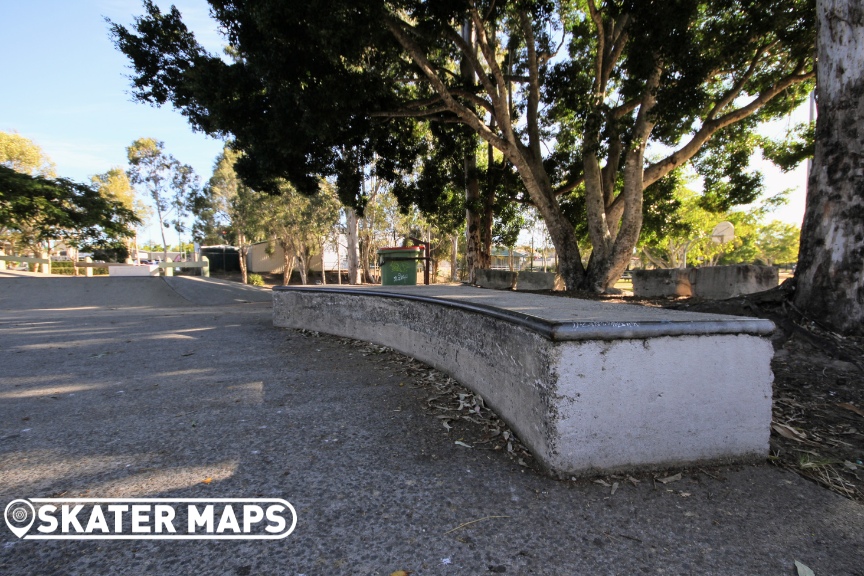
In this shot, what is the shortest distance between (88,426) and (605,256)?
989cm

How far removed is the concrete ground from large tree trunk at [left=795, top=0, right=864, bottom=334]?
3.32 meters

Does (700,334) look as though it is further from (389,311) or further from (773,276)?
(773,276)

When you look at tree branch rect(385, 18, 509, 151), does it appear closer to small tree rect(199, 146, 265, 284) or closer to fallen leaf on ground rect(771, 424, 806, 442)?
fallen leaf on ground rect(771, 424, 806, 442)

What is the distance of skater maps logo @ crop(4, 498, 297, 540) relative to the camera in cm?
205

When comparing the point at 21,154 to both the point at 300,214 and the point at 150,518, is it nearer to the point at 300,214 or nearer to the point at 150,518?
the point at 300,214

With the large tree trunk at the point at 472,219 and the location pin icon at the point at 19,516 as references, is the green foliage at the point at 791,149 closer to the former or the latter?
the large tree trunk at the point at 472,219

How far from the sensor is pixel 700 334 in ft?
8.67

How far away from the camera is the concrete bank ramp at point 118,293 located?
513 inches

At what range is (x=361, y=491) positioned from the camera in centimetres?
244

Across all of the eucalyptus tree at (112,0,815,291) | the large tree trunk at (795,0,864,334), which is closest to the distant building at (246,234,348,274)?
the eucalyptus tree at (112,0,815,291)

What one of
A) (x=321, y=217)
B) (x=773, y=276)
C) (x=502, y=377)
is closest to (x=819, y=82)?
(x=773, y=276)

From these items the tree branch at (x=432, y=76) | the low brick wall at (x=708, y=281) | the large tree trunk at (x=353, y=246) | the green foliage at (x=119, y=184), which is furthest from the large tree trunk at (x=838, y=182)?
the green foliage at (x=119, y=184)

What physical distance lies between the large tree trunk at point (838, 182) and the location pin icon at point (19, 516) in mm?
6772

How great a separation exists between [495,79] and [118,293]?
1345 cm
